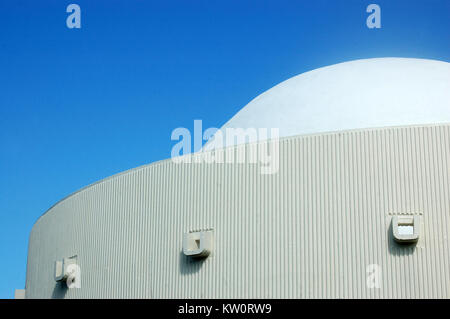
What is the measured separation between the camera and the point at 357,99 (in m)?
24.2

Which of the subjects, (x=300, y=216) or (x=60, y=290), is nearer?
(x=300, y=216)

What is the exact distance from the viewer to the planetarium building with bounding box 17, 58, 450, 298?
61.4ft

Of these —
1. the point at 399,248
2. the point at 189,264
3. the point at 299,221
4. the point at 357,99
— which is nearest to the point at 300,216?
the point at 299,221

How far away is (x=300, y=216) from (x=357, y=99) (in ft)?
19.3

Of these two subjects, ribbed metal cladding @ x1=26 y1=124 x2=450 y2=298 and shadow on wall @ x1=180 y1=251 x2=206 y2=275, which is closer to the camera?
ribbed metal cladding @ x1=26 y1=124 x2=450 y2=298

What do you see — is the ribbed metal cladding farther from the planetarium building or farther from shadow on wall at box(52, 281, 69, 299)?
shadow on wall at box(52, 281, 69, 299)

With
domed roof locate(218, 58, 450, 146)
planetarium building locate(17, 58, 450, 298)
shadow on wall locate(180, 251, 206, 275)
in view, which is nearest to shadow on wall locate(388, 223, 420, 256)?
planetarium building locate(17, 58, 450, 298)

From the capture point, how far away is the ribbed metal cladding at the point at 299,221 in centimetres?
1867

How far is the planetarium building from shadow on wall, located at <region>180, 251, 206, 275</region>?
0.03 metres

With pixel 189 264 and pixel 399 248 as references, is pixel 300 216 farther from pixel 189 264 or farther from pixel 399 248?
pixel 189 264

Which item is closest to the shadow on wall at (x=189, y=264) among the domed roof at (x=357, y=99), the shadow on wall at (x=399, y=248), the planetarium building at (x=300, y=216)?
the planetarium building at (x=300, y=216)

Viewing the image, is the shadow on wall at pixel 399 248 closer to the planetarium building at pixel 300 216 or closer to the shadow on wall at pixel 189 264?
the planetarium building at pixel 300 216

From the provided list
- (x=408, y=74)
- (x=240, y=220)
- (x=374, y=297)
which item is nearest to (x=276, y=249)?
(x=240, y=220)

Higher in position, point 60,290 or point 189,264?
point 60,290
